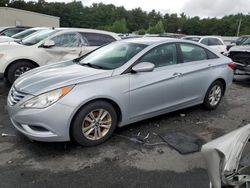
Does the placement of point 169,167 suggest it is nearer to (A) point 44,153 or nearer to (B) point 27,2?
(A) point 44,153

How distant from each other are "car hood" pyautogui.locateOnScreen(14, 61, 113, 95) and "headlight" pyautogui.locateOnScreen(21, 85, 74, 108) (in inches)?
2.7

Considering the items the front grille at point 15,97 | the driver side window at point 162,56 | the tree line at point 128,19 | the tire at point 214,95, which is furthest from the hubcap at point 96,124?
the tree line at point 128,19

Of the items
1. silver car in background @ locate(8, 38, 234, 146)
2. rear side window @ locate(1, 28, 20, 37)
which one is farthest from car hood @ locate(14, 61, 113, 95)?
rear side window @ locate(1, 28, 20, 37)

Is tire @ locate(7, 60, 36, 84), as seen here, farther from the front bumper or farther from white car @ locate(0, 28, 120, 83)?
the front bumper

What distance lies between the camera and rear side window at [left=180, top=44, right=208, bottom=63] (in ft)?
16.1

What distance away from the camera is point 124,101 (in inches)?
155

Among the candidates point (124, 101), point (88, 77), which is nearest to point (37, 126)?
point (88, 77)

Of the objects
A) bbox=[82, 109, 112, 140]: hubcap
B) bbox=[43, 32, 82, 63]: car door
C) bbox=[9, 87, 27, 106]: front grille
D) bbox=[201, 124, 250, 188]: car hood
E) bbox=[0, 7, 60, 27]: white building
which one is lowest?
bbox=[82, 109, 112, 140]: hubcap

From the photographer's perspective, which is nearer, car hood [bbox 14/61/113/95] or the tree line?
car hood [bbox 14/61/113/95]

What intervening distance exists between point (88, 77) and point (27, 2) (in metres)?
71.7

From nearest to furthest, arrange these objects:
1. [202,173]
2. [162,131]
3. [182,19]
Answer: [202,173] < [162,131] < [182,19]

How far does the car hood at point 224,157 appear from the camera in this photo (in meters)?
1.83

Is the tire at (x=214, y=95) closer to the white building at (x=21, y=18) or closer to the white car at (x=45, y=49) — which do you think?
the white car at (x=45, y=49)

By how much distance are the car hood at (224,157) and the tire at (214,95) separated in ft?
11.0
